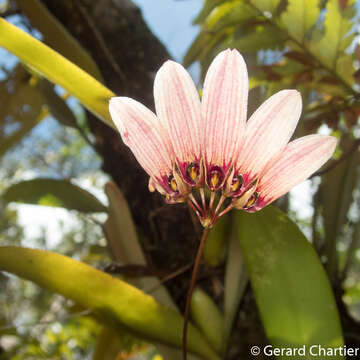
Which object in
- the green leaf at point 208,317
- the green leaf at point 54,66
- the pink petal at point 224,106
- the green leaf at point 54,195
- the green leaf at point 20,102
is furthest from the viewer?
the green leaf at point 20,102

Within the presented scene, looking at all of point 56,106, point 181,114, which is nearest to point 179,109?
point 181,114

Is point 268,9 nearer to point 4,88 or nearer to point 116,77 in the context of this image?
point 116,77

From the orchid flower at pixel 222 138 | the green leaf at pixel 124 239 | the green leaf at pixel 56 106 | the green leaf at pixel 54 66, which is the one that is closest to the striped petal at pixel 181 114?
the orchid flower at pixel 222 138

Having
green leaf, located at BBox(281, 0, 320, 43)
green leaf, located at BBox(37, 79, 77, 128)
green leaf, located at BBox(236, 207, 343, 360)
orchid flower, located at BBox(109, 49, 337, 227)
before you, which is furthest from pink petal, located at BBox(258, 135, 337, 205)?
green leaf, located at BBox(37, 79, 77, 128)

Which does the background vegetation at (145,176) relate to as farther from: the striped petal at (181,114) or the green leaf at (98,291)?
the striped petal at (181,114)

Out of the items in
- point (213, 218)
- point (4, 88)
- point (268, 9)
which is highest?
point (268, 9)

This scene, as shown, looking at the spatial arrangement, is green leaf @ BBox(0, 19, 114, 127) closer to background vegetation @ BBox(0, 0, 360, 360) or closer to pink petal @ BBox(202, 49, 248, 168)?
background vegetation @ BBox(0, 0, 360, 360)

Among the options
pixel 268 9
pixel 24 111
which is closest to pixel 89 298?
pixel 268 9
